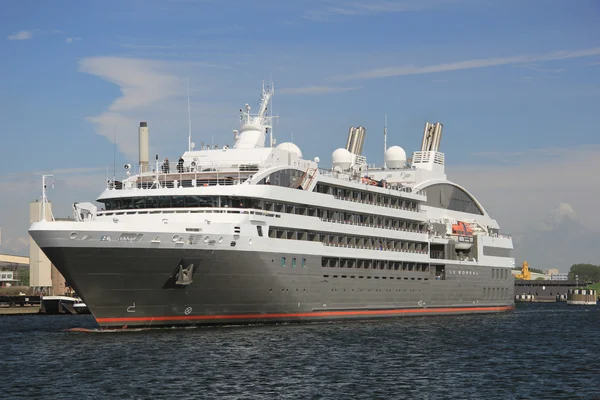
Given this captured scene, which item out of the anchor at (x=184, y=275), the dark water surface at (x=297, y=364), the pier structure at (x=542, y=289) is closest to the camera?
the dark water surface at (x=297, y=364)

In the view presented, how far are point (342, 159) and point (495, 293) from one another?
21.8 metres

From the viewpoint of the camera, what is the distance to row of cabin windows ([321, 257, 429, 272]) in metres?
61.1

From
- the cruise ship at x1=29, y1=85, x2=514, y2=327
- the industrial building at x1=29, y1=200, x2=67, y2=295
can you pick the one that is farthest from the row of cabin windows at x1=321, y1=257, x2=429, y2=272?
the industrial building at x1=29, y1=200, x2=67, y2=295

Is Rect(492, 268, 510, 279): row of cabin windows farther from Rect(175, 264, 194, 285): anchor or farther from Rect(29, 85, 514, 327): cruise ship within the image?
Rect(175, 264, 194, 285): anchor

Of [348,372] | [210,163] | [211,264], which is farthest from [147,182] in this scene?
[348,372]

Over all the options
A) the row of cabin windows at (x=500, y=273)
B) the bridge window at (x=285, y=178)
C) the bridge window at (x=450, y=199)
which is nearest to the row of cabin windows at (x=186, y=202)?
the bridge window at (x=285, y=178)

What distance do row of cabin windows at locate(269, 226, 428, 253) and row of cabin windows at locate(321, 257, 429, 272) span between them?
1067 mm

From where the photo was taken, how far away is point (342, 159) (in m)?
75.4

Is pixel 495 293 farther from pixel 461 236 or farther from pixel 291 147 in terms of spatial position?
pixel 291 147

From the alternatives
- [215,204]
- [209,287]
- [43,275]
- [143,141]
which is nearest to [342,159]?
[143,141]

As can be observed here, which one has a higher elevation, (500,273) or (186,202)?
(186,202)

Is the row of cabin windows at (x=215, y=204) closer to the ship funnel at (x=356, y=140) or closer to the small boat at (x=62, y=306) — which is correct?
the ship funnel at (x=356, y=140)

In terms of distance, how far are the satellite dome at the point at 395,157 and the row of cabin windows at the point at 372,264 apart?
11620 millimetres

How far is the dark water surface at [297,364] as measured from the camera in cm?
3341
